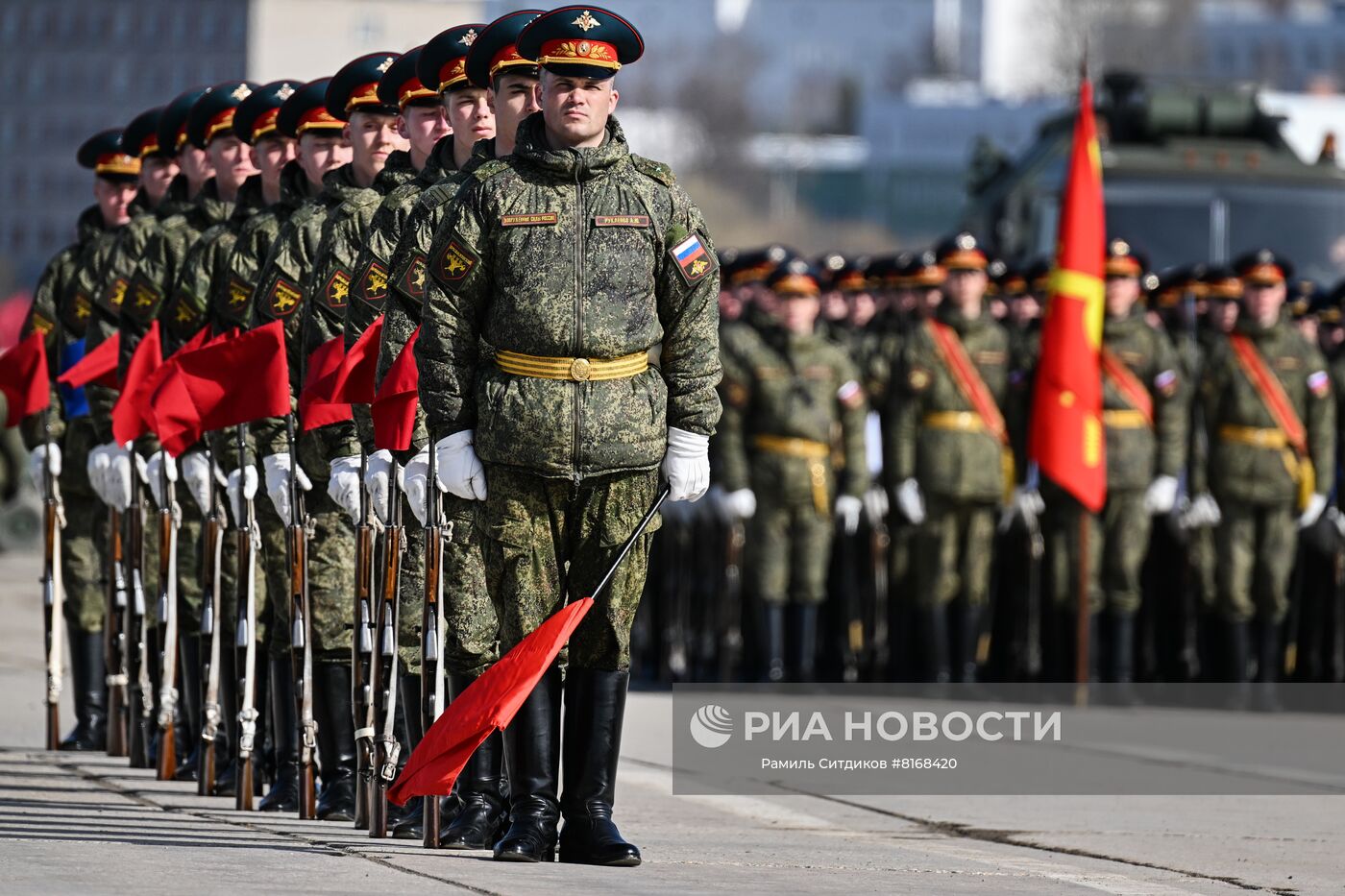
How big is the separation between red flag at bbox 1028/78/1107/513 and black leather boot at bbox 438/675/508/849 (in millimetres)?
6441

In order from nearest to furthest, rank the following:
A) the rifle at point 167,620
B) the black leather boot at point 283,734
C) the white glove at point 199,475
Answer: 1. the black leather boot at point 283,734
2. the rifle at point 167,620
3. the white glove at point 199,475

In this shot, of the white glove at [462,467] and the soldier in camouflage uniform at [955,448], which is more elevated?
the white glove at [462,467]

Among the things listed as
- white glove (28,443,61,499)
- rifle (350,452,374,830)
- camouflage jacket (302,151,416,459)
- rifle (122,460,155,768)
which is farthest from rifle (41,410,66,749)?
rifle (350,452,374,830)

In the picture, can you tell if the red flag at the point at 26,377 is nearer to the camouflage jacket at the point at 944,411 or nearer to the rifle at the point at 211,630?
the rifle at the point at 211,630

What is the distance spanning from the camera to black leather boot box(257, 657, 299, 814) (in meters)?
9.02

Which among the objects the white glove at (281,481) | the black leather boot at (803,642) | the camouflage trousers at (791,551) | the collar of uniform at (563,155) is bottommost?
the black leather boot at (803,642)

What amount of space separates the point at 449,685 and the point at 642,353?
1081 mm

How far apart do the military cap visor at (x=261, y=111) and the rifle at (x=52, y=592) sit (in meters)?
1.72

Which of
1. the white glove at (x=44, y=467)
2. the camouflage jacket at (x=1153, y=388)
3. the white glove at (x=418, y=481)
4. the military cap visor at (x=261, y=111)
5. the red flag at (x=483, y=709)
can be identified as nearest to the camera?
the red flag at (x=483, y=709)

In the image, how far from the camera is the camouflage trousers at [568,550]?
7.58 metres

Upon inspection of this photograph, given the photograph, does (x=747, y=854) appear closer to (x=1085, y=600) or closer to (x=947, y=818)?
(x=947, y=818)

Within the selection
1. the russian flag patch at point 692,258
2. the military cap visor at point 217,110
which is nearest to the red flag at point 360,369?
the russian flag patch at point 692,258

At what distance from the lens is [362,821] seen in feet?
27.6

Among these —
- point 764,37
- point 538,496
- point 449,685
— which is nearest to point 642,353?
point 538,496
